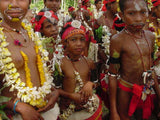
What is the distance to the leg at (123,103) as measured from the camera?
2760 mm

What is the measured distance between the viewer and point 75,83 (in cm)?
276

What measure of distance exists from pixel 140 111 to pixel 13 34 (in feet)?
7.84

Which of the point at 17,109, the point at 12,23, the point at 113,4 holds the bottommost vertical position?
the point at 17,109

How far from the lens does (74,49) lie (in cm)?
275

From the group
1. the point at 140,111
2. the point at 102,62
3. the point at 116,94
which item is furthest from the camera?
the point at 102,62

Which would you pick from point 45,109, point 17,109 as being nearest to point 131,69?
point 45,109

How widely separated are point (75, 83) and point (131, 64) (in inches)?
34.8

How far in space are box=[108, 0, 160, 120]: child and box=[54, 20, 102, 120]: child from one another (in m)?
0.35

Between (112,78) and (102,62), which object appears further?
(102,62)

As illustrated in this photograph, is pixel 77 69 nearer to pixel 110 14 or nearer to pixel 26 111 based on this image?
pixel 26 111

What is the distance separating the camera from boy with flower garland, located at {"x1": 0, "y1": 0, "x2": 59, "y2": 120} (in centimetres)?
176

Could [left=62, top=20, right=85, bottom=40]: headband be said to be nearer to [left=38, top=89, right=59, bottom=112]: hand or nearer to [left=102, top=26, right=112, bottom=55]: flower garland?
[left=38, top=89, right=59, bottom=112]: hand

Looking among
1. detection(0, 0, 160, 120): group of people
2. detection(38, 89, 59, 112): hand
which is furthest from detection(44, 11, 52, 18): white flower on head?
detection(38, 89, 59, 112): hand

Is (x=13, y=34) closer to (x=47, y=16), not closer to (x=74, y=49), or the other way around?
(x=74, y=49)
